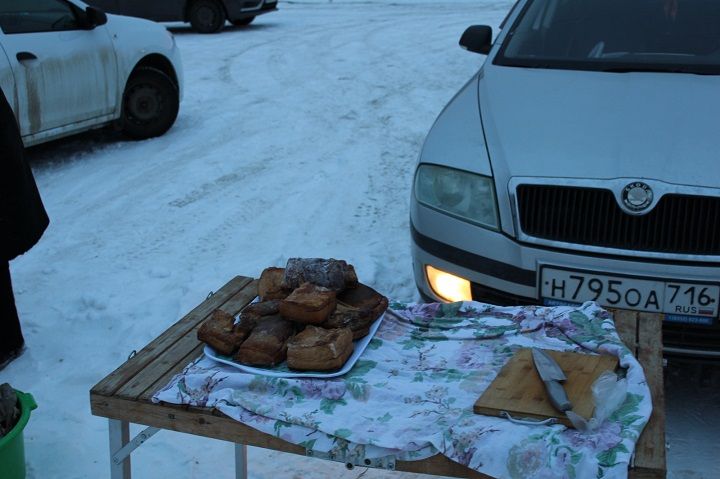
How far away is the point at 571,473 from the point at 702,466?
1.53m

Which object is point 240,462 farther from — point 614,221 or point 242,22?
point 242,22

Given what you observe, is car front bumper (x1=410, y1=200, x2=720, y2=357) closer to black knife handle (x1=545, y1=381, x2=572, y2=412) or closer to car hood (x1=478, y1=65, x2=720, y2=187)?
car hood (x1=478, y1=65, x2=720, y2=187)

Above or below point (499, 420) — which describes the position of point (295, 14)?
below

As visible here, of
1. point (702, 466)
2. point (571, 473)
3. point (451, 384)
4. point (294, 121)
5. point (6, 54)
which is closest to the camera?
point (571, 473)

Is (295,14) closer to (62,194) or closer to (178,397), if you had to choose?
(62,194)

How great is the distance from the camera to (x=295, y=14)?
1712cm

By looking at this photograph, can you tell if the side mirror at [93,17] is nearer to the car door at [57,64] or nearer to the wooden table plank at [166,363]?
the car door at [57,64]

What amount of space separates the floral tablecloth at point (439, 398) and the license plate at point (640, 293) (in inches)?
20.6

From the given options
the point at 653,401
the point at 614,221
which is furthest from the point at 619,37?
the point at 653,401

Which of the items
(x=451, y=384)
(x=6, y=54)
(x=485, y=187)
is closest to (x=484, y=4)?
(x=6, y=54)

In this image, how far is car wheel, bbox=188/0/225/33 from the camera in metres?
14.4

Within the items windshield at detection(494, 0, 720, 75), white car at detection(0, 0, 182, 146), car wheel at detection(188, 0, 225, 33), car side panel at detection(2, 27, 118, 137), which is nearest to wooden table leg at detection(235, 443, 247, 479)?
windshield at detection(494, 0, 720, 75)

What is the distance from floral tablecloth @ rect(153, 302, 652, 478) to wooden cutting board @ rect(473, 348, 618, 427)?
0.03 meters

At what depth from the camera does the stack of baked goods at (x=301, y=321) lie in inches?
97.4
